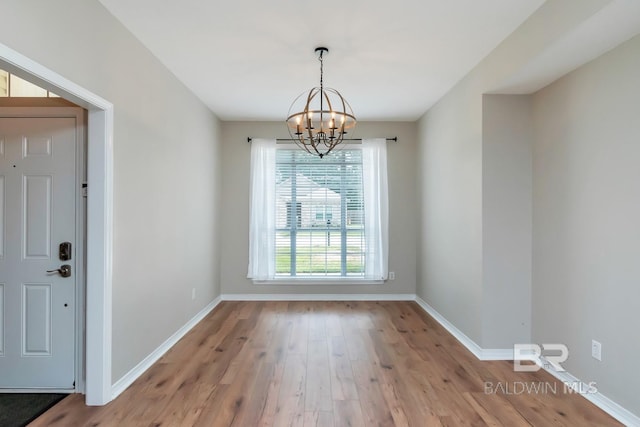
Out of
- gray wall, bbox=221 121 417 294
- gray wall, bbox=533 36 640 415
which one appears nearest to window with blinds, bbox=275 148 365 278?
gray wall, bbox=221 121 417 294

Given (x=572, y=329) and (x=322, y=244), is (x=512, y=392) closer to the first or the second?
(x=572, y=329)

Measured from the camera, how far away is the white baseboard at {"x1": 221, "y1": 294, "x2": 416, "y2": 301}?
5188 millimetres

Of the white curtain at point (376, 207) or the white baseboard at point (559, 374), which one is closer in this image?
the white baseboard at point (559, 374)

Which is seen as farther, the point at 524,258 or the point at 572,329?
the point at 524,258

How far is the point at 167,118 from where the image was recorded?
10.9ft

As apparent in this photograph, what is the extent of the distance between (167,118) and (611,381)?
423 cm

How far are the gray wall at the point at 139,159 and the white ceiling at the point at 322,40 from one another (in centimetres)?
24

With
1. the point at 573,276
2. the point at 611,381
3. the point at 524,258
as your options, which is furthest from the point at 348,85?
the point at 611,381

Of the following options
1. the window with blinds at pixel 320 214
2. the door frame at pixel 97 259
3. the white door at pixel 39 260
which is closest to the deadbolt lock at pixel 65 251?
the white door at pixel 39 260

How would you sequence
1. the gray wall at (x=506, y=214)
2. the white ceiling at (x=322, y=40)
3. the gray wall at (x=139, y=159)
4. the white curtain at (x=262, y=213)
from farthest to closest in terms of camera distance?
the white curtain at (x=262, y=213) → the gray wall at (x=506, y=214) → the white ceiling at (x=322, y=40) → the gray wall at (x=139, y=159)

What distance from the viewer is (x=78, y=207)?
2.46 meters

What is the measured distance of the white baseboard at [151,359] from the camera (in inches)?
98.7

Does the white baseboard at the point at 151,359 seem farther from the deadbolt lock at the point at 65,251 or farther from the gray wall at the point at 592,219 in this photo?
the gray wall at the point at 592,219

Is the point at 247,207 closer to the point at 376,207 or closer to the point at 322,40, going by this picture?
the point at 376,207
